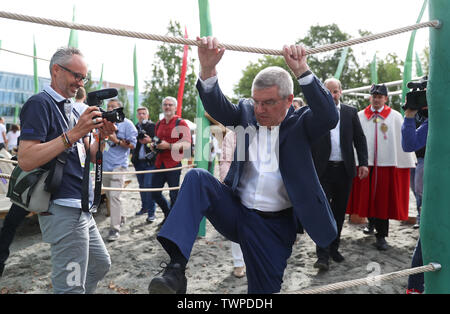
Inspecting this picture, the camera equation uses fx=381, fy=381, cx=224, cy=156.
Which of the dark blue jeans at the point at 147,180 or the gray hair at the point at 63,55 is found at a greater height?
the gray hair at the point at 63,55

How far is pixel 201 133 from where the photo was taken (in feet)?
17.7

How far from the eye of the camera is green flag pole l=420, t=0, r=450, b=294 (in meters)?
1.83

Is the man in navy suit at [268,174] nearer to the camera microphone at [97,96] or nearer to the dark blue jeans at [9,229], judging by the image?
the camera microphone at [97,96]

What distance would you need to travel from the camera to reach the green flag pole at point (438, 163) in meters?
1.83

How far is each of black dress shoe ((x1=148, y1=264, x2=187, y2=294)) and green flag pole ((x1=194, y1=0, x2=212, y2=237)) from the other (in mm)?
3731

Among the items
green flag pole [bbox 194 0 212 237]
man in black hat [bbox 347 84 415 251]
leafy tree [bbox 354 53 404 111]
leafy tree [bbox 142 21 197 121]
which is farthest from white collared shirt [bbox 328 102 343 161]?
leafy tree [bbox 354 53 404 111]

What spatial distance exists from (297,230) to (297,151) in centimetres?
49

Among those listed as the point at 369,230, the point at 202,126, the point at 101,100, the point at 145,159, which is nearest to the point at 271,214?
the point at 101,100

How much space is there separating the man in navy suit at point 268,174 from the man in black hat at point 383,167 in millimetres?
3226

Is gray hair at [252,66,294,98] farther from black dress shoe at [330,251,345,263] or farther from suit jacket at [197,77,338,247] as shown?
black dress shoe at [330,251,345,263]

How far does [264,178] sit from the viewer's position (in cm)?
204

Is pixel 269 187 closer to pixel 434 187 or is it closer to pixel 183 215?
pixel 183 215

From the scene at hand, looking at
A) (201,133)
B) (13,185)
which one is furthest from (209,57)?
(201,133)

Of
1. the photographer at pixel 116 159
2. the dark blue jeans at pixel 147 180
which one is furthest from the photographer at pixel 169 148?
the dark blue jeans at pixel 147 180
